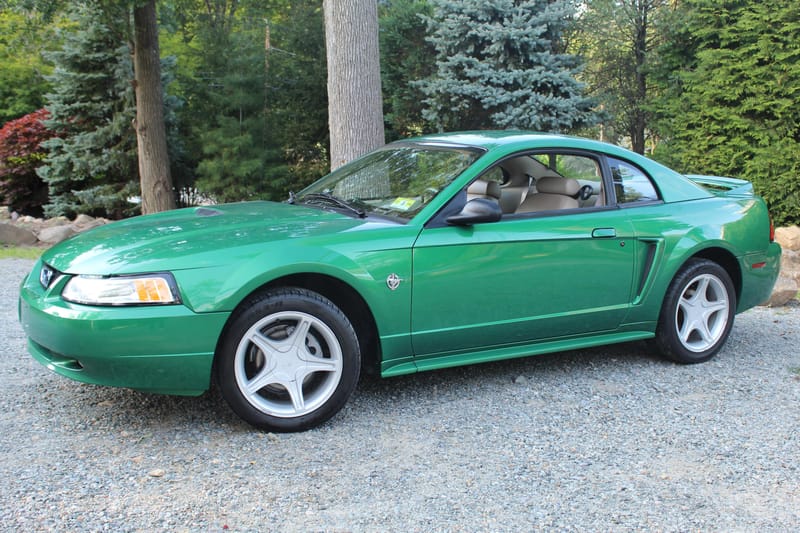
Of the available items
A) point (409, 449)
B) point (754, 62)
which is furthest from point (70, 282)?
point (754, 62)

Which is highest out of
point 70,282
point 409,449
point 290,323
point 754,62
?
point 754,62

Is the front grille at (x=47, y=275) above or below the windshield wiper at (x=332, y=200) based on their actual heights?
below

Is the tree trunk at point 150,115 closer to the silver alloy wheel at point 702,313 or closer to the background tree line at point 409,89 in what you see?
the background tree line at point 409,89

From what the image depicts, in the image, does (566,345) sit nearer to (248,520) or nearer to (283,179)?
(248,520)

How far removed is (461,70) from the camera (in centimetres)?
1170

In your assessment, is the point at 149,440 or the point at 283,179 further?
the point at 283,179

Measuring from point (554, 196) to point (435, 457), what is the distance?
78.6 inches

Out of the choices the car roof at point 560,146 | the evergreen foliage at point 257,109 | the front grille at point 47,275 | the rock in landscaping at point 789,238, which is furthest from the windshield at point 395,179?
the evergreen foliage at point 257,109

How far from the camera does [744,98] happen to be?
393 inches

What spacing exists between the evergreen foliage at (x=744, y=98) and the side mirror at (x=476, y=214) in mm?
6989

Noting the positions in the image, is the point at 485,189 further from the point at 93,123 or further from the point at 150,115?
the point at 93,123

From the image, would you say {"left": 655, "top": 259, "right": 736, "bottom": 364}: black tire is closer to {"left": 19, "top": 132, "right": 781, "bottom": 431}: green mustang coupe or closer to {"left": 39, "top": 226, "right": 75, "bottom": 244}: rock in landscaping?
{"left": 19, "top": 132, "right": 781, "bottom": 431}: green mustang coupe

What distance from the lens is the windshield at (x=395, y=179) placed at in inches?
169

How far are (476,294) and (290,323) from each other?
1043 millimetres
